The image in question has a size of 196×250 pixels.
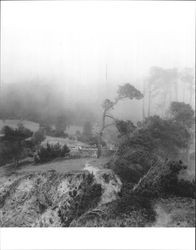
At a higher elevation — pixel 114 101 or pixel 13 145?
pixel 114 101

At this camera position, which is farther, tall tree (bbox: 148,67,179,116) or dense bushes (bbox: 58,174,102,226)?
tall tree (bbox: 148,67,179,116)

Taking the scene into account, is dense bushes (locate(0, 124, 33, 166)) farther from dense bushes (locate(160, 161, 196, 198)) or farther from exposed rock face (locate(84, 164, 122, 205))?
dense bushes (locate(160, 161, 196, 198))

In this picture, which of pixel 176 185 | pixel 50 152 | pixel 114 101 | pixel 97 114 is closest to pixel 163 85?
pixel 114 101

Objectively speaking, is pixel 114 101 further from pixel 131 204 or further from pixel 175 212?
pixel 175 212

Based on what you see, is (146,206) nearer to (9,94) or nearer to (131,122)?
(131,122)

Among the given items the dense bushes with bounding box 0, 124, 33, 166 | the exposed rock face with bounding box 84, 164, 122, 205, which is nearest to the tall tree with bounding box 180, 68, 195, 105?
the exposed rock face with bounding box 84, 164, 122, 205

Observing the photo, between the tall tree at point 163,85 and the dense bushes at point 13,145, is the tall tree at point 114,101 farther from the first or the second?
the dense bushes at point 13,145
